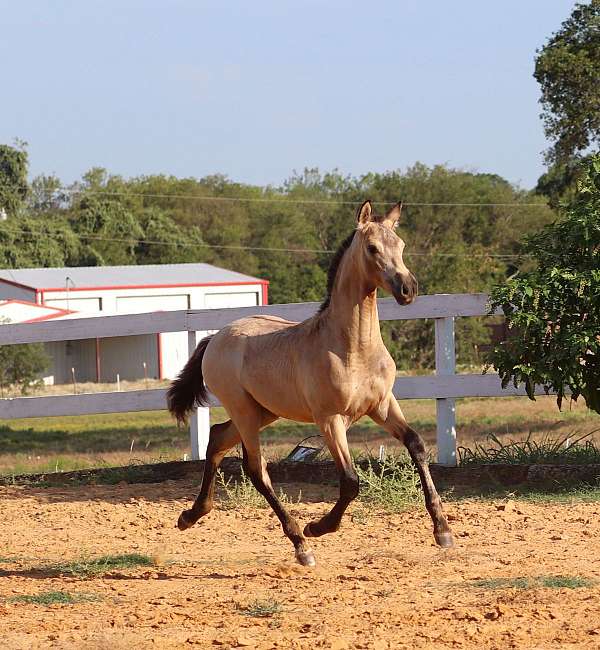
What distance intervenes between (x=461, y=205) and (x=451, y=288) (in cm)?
2374

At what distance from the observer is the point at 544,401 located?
23.6 metres

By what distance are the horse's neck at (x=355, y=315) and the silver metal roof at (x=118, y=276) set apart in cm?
3972

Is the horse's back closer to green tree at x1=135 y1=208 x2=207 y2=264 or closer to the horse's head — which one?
the horse's head

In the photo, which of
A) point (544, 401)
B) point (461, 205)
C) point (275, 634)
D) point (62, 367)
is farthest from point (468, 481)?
point (461, 205)

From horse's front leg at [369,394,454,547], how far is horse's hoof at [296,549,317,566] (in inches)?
29.6

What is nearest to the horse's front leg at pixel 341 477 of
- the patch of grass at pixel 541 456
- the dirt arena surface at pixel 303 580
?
the dirt arena surface at pixel 303 580

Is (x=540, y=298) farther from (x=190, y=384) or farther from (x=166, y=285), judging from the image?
(x=166, y=285)

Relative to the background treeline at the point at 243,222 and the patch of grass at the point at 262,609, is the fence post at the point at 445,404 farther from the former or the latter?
the background treeline at the point at 243,222

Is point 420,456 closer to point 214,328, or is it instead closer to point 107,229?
point 214,328

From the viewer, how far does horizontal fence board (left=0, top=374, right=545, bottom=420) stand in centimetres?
967

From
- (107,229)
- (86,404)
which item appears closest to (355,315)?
(86,404)

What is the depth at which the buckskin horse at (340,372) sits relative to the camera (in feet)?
20.4

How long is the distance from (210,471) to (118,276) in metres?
42.0

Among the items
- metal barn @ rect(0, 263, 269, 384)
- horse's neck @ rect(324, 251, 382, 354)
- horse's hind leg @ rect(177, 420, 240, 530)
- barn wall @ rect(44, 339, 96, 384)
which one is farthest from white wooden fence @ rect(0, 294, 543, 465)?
barn wall @ rect(44, 339, 96, 384)
